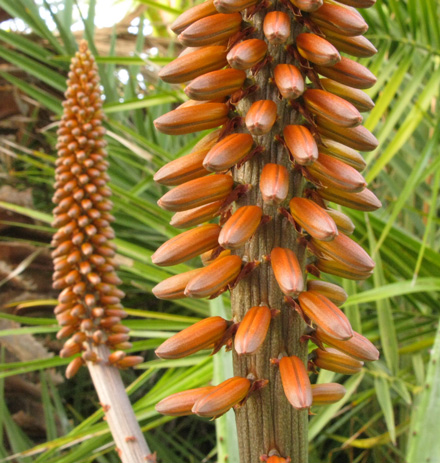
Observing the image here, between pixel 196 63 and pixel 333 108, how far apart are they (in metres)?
0.15

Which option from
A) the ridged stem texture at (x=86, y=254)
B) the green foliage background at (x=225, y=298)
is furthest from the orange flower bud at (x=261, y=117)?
the ridged stem texture at (x=86, y=254)

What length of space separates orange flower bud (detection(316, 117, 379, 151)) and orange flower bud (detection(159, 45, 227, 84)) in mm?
120

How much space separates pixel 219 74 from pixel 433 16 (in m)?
1.39

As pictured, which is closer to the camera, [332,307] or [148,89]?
[332,307]

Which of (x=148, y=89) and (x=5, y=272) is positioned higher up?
(x=148, y=89)

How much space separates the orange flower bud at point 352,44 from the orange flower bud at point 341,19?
0.06ft

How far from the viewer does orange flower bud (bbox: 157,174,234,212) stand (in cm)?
56

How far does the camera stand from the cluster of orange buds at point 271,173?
1.72 ft

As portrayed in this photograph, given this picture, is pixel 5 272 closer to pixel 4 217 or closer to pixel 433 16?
pixel 4 217

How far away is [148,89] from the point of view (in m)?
2.71

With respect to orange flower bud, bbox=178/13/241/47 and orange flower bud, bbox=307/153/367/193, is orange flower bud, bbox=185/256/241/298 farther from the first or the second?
orange flower bud, bbox=178/13/241/47

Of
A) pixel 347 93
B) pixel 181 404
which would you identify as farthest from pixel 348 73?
pixel 181 404

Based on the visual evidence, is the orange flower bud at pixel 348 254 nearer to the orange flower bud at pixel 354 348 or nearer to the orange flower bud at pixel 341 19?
the orange flower bud at pixel 354 348

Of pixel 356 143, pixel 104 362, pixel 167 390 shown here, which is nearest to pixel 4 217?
pixel 167 390
